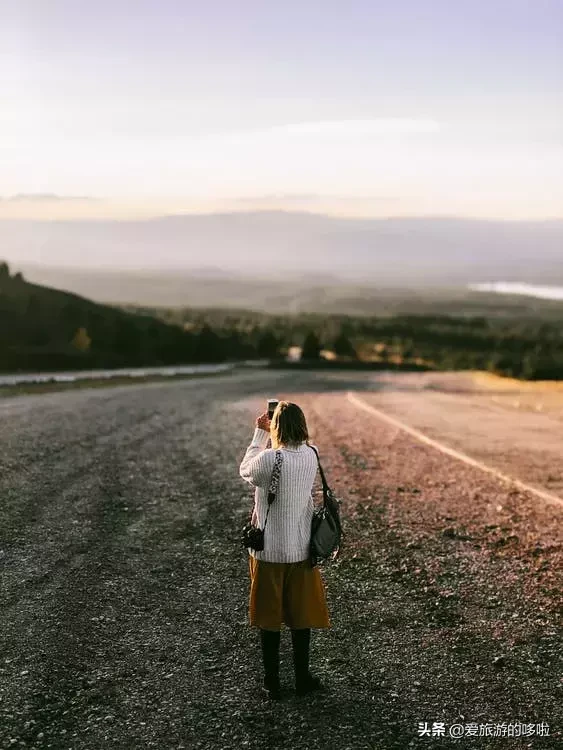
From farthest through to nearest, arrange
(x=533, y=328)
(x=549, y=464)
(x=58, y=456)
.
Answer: (x=533, y=328) → (x=549, y=464) → (x=58, y=456)

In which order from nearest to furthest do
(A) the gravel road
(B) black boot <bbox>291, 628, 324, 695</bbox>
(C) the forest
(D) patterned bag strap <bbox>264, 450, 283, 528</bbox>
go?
(A) the gravel road
(D) patterned bag strap <bbox>264, 450, 283, 528</bbox>
(B) black boot <bbox>291, 628, 324, 695</bbox>
(C) the forest

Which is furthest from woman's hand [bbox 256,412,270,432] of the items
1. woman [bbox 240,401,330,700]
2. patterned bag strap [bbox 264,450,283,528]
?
patterned bag strap [bbox 264,450,283,528]

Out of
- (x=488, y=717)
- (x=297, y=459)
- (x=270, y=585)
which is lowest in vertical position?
(x=488, y=717)

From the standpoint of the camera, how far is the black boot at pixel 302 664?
6.53 meters

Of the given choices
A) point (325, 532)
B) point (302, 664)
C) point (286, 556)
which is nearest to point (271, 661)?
point (302, 664)

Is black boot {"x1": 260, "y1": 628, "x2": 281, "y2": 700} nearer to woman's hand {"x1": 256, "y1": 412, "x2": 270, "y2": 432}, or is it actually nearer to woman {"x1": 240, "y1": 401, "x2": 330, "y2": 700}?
woman {"x1": 240, "y1": 401, "x2": 330, "y2": 700}

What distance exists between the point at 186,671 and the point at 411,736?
1.93 metres

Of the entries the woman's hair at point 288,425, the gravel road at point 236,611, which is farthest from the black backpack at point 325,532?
the gravel road at point 236,611

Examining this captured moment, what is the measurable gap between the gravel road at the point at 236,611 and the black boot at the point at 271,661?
0.12 metres

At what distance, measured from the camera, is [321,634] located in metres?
7.80

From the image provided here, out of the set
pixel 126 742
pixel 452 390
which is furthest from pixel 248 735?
pixel 452 390

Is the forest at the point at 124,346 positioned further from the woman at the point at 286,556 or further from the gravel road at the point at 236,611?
the woman at the point at 286,556

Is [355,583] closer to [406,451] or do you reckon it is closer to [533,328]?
[406,451]

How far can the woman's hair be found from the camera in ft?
21.1
